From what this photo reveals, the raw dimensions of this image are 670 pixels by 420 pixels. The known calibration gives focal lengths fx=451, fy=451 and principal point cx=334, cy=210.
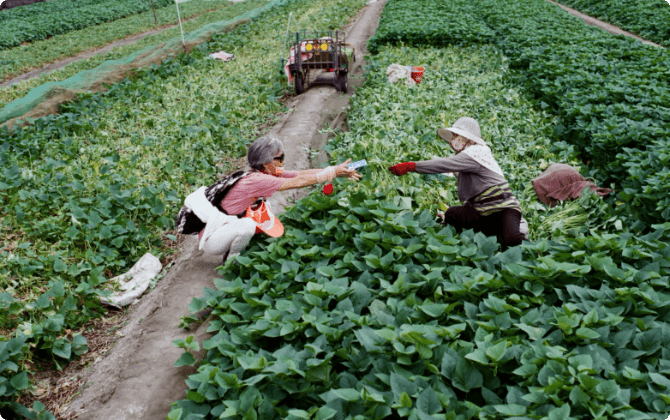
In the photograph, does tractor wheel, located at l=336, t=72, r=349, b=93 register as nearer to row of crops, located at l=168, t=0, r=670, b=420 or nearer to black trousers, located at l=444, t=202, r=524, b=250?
row of crops, located at l=168, t=0, r=670, b=420

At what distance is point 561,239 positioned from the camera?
4.05 meters

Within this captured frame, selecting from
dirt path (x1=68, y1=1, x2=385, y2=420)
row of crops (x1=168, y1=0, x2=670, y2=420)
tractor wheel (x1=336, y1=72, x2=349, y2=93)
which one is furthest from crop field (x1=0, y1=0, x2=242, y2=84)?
row of crops (x1=168, y1=0, x2=670, y2=420)

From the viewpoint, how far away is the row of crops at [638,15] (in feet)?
56.6

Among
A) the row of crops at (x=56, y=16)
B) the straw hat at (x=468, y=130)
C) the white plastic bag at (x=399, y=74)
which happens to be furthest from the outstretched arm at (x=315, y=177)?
the row of crops at (x=56, y=16)

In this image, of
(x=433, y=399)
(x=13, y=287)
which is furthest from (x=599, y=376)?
(x=13, y=287)

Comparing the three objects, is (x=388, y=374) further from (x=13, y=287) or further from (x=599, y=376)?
(x=13, y=287)

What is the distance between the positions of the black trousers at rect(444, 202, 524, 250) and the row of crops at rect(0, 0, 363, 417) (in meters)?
3.19

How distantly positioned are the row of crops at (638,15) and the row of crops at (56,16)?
89.4 ft

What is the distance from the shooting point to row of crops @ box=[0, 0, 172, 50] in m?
22.3

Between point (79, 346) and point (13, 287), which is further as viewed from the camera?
point (13, 287)

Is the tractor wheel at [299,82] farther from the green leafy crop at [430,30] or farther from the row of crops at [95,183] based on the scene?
the green leafy crop at [430,30]

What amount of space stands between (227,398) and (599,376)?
2056 millimetres

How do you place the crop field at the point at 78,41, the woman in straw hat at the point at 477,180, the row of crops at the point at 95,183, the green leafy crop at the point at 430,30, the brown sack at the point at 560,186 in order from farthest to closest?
the crop field at the point at 78,41, the green leafy crop at the point at 430,30, the brown sack at the point at 560,186, the woman in straw hat at the point at 477,180, the row of crops at the point at 95,183

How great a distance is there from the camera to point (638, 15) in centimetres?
1986
